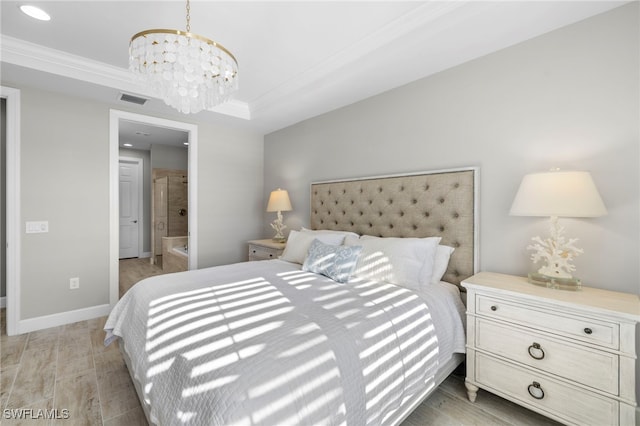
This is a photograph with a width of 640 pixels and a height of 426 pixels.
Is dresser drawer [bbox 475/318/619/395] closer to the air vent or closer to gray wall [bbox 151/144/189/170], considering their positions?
the air vent

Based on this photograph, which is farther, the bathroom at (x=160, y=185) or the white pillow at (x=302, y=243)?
the bathroom at (x=160, y=185)

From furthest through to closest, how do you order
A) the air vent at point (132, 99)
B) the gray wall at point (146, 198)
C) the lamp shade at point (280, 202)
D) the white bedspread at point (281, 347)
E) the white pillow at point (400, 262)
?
the gray wall at point (146, 198), the lamp shade at point (280, 202), the air vent at point (132, 99), the white pillow at point (400, 262), the white bedspread at point (281, 347)

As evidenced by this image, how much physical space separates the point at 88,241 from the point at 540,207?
403 cm

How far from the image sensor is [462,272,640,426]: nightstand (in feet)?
4.27

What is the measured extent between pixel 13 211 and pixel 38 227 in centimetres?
23

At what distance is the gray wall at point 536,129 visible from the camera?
1582mm

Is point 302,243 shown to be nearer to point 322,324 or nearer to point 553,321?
point 322,324

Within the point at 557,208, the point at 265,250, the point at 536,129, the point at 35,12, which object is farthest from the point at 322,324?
the point at 35,12

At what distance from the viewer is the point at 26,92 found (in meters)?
2.63

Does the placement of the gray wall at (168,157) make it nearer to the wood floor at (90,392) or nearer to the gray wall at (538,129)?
the wood floor at (90,392)

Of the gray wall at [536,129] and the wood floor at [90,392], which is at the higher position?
the gray wall at [536,129]

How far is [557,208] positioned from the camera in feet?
4.95

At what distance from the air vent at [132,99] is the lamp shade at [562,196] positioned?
11.6ft

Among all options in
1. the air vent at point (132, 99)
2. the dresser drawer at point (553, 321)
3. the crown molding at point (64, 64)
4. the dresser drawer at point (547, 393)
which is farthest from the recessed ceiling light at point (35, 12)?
the dresser drawer at point (547, 393)
